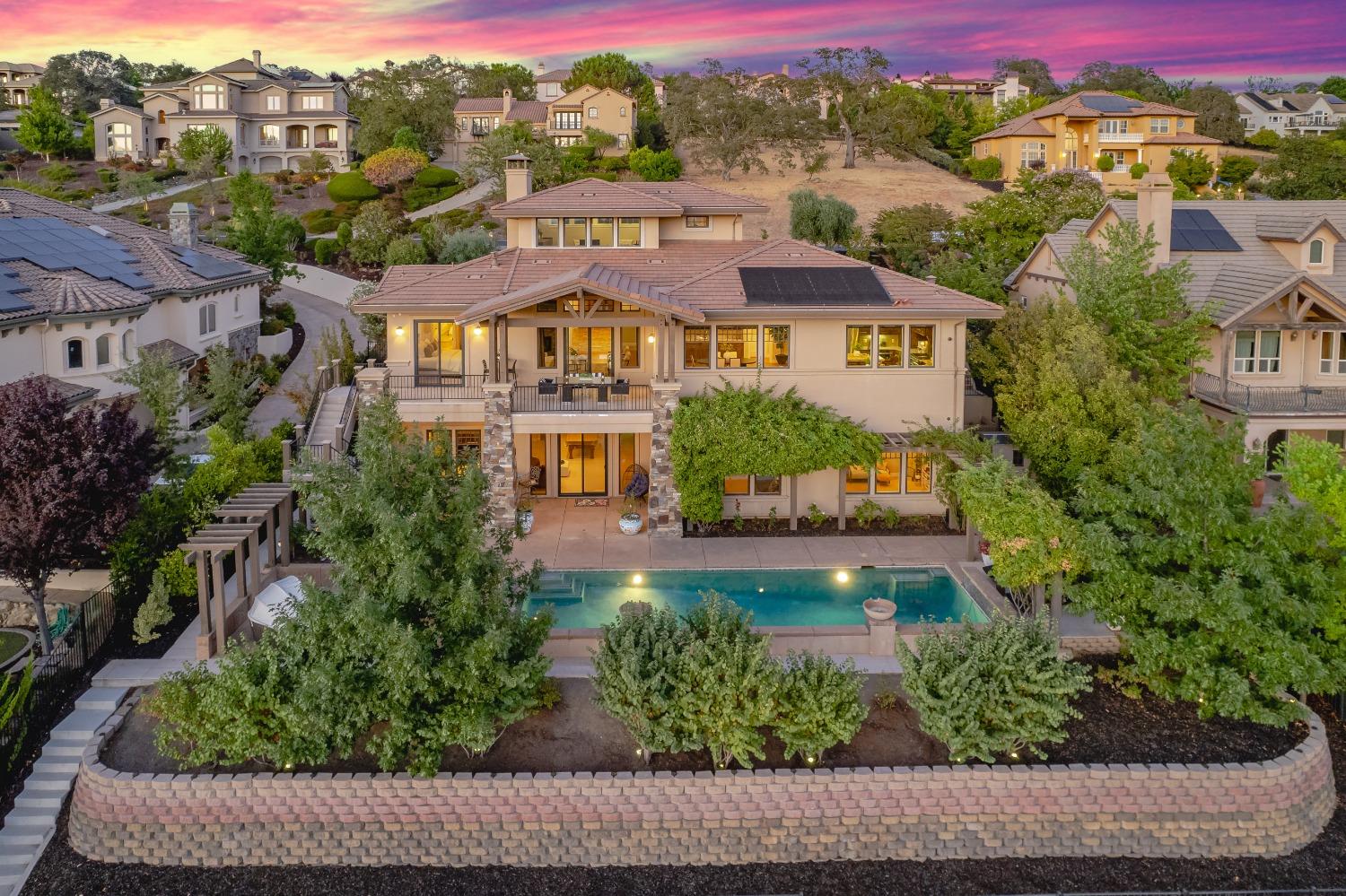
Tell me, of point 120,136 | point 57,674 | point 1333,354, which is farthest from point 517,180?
point 120,136

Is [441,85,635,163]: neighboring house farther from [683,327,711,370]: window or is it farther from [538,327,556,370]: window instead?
[683,327,711,370]: window

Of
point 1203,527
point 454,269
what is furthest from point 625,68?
point 1203,527

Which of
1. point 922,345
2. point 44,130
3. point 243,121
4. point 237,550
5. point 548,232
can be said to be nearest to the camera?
point 237,550

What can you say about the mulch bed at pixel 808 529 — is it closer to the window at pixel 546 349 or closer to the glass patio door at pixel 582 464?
the glass patio door at pixel 582 464

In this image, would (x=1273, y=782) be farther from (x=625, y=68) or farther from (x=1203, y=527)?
(x=625, y=68)

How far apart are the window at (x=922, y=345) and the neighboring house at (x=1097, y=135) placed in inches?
2014

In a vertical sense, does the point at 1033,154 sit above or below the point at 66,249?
above

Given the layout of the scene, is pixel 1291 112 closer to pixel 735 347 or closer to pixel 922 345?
pixel 922 345

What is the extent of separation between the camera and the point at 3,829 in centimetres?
1477

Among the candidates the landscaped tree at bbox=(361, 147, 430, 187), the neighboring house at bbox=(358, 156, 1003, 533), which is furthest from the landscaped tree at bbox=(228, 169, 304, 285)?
the neighboring house at bbox=(358, 156, 1003, 533)

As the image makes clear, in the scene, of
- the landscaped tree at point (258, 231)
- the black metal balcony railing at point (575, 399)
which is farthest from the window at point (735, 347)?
the landscaped tree at point (258, 231)

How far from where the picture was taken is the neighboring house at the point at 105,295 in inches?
1094

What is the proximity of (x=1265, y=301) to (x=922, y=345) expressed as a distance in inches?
389

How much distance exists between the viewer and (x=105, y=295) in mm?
29672
